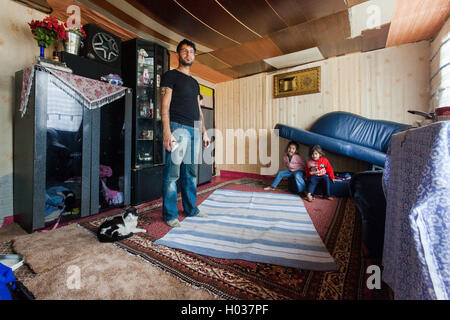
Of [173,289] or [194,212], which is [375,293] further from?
[194,212]

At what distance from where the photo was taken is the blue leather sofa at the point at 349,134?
2721 mm

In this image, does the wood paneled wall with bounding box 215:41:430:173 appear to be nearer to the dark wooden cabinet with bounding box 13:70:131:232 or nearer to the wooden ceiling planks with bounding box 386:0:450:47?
the wooden ceiling planks with bounding box 386:0:450:47

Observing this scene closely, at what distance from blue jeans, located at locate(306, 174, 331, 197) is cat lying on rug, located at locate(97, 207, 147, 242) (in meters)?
2.15

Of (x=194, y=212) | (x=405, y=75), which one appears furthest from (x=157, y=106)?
(x=405, y=75)

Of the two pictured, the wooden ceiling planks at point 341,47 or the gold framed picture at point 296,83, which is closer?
the wooden ceiling planks at point 341,47

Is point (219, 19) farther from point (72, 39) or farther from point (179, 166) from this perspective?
point (179, 166)

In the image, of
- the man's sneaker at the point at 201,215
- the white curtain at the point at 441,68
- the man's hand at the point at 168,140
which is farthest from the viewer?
the white curtain at the point at 441,68

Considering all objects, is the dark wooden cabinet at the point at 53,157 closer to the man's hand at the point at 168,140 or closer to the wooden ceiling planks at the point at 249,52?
the man's hand at the point at 168,140

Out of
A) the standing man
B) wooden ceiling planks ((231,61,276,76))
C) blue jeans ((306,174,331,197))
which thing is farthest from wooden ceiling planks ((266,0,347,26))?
blue jeans ((306,174,331,197))

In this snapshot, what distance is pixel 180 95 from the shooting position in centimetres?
179

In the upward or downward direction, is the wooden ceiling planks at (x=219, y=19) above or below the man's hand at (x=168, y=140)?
above

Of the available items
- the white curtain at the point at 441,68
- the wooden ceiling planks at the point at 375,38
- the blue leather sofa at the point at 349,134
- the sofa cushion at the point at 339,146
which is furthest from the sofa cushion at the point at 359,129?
the wooden ceiling planks at the point at 375,38

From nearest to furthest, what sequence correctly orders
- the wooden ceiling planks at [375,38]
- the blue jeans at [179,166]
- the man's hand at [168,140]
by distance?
the man's hand at [168,140], the blue jeans at [179,166], the wooden ceiling planks at [375,38]

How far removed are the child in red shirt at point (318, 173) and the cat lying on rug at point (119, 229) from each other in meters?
2.11
